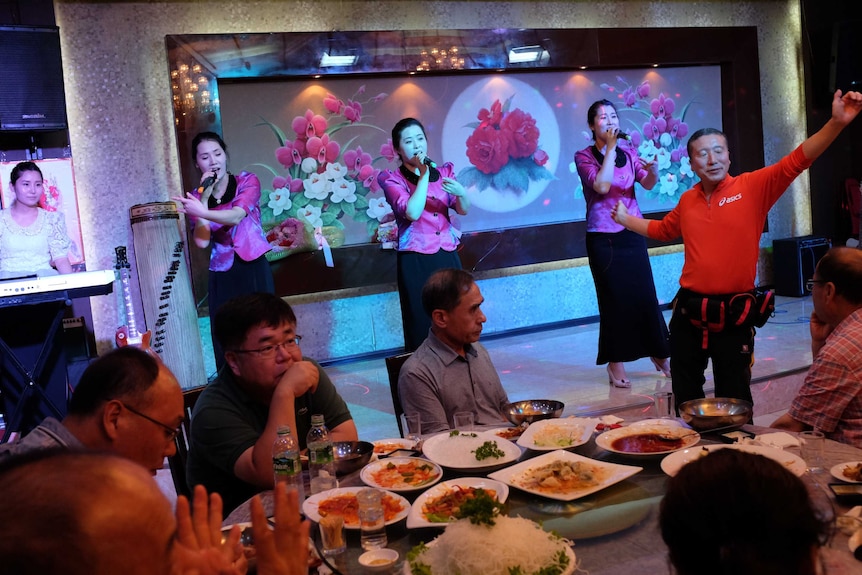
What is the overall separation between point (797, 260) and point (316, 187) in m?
5.07

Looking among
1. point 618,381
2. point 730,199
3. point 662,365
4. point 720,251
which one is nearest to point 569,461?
point 720,251

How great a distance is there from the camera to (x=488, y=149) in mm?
7617

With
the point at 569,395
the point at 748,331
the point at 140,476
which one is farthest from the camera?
the point at 569,395

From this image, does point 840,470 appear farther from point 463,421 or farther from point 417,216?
point 417,216

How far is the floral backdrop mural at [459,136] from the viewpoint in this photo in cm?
686

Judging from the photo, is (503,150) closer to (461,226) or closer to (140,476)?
(461,226)

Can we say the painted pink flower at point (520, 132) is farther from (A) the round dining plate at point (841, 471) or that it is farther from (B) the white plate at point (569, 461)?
(A) the round dining plate at point (841, 471)

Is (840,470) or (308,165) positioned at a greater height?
(308,165)

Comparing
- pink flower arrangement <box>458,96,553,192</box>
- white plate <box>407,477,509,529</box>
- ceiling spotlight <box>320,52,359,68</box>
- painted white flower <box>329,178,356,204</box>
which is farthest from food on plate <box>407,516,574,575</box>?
pink flower arrangement <box>458,96,553,192</box>

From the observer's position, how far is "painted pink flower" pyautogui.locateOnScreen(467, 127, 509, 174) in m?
7.57

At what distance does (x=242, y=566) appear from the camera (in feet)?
5.24

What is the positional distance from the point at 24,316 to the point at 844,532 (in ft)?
16.3

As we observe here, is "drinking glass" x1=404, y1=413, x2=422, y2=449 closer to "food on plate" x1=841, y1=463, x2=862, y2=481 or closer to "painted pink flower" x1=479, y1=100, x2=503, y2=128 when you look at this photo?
"food on plate" x1=841, y1=463, x2=862, y2=481

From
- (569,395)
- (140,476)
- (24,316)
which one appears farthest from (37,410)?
(140,476)
